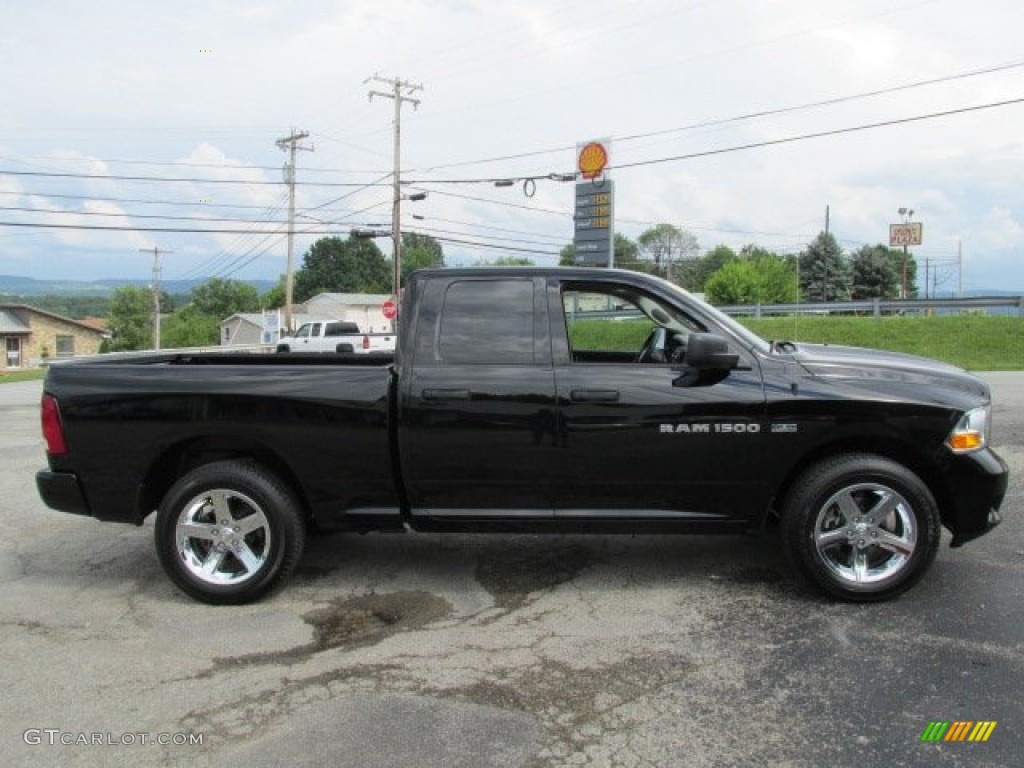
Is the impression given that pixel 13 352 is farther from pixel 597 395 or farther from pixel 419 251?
pixel 597 395

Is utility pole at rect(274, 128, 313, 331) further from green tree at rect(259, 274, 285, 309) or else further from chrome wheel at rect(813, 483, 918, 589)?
green tree at rect(259, 274, 285, 309)

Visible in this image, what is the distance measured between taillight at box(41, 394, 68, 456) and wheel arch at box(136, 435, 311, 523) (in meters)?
0.48

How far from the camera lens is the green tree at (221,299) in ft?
420

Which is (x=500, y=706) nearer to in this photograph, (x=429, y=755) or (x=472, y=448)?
(x=429, y=755)

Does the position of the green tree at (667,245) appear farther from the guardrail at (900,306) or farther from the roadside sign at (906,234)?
the guardrail at (900,306)

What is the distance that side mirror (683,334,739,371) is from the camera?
4189 millimetres

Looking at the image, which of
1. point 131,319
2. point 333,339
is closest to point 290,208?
point 333,339

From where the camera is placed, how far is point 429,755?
9.86 feet

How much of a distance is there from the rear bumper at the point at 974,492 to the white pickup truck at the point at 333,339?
22217mm

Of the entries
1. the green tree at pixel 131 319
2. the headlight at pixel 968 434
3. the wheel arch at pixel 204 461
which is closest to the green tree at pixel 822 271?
the headlight at pixel 968 434

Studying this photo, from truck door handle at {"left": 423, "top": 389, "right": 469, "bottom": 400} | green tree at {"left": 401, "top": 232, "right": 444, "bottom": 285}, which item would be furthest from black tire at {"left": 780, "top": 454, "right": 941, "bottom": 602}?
green tree at {"left": 401, "top": 232, "right": 444, "bottom": 285}

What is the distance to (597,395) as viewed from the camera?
435 centimetres

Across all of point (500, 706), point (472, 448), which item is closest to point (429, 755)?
point (500, 706)

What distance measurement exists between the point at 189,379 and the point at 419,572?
1746mm
